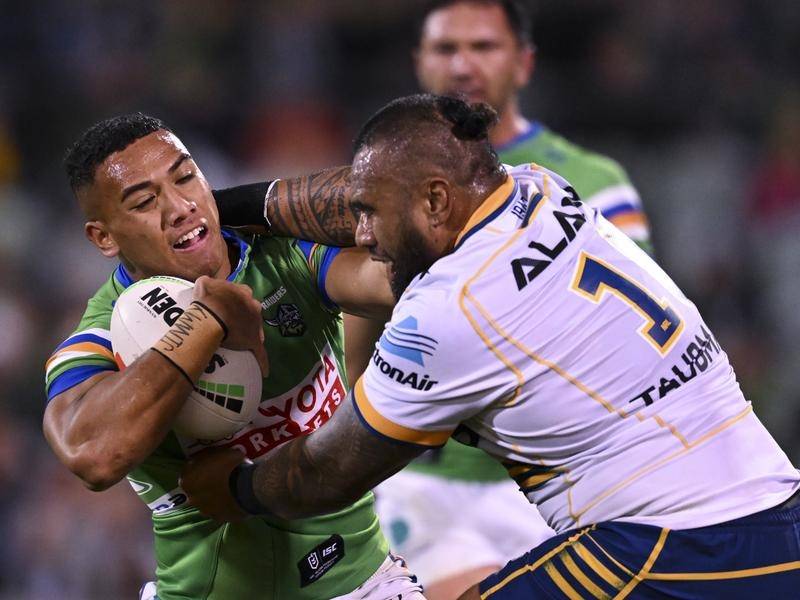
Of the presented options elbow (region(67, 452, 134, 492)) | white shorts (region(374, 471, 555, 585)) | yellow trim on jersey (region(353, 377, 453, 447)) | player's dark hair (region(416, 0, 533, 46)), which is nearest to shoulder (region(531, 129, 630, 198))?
player's dark hair (region(416, 0, 533, 46))

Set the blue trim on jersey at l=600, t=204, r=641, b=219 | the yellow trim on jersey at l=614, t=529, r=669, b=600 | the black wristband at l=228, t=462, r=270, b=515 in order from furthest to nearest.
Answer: the blue trim on jersey at l=600, t=204, r=641, b=219, the black wristband at l=228, t=462, r=270, b=515, the yellow trim on jersey at l=614, t=529, r=669, b=600

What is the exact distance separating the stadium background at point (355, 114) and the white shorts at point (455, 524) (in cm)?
314

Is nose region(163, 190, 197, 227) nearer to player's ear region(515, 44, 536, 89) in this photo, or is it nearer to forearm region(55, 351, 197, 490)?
forearm region(55, 351, 197, 490)

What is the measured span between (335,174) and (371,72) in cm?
713

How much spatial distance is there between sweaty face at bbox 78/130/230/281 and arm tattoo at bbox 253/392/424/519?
2.19 feet

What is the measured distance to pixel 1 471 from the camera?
8.12 m

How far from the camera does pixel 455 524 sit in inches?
225

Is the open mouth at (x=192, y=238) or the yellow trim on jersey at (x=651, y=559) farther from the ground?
the open mouth at (x=192, y=238)

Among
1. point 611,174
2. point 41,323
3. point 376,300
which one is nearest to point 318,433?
point 376,300

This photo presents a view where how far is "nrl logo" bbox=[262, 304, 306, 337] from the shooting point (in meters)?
3.80

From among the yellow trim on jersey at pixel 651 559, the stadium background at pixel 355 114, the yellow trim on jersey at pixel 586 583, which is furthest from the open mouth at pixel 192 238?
the stadium background at pixel 355 114

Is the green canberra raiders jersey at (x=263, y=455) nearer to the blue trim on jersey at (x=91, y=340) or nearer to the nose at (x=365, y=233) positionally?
the blue trim on jersey at (x=91, y=340)

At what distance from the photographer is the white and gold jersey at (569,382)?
3.20 metres

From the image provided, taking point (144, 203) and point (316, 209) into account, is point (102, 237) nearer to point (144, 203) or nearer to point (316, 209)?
point (144, 203)
